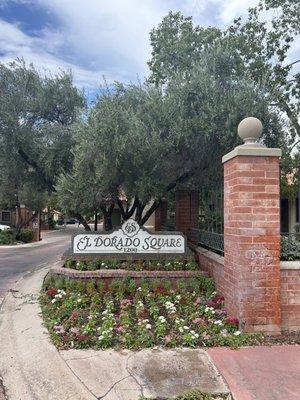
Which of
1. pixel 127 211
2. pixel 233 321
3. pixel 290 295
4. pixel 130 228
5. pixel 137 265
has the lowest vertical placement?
pixel 233 321

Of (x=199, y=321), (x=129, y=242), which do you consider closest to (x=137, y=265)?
(x=129, y=242)

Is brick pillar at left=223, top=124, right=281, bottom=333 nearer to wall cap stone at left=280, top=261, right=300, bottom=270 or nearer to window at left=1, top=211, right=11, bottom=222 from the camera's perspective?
wall cap stone at left=280, top=261, right=300, bottom=270

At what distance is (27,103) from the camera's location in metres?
9.76

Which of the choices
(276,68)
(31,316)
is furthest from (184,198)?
(276,68)

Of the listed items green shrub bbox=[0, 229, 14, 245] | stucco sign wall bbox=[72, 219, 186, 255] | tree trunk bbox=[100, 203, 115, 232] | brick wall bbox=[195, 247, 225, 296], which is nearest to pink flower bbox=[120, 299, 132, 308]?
brick wall bbox=[195, 247, 225, 296]

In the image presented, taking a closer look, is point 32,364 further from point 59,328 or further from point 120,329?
point 120,329

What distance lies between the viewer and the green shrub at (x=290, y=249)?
549cm

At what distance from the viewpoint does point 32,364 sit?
13.6ft

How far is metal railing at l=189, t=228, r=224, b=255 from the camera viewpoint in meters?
6.69

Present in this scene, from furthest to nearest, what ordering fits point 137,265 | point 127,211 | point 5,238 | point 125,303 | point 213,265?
point 5,238 → point 127,211 → point 137,265 → point 213,265 → point 125,303

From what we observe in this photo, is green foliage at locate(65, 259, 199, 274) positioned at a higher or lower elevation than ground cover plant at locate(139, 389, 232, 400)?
higher

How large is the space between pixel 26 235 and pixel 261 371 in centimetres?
2361

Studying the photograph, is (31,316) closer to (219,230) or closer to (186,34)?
(219,230)

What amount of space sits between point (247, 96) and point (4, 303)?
563cm
